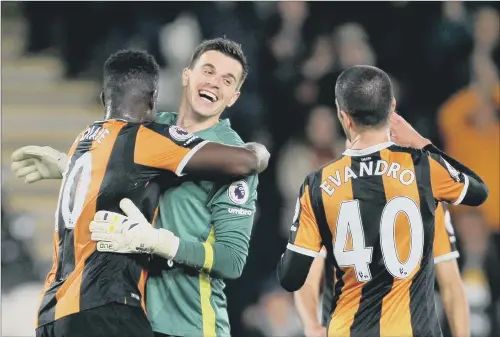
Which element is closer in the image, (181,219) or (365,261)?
(365,261)

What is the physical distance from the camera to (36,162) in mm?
4426

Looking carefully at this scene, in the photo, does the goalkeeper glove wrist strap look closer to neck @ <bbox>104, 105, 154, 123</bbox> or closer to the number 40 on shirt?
neck @ <bbox>104, 105, 154, 123</bbox>

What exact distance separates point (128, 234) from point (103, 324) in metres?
0.39

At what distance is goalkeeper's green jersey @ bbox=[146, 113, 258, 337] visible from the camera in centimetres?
386

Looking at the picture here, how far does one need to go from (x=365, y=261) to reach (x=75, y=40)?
562 centimetres

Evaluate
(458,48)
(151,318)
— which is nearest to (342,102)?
(151,318)

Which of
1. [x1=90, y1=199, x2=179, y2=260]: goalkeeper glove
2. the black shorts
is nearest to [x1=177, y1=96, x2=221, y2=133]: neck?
[x1=90, y1=199, x2=179, y2=260]: goalkeeper glove

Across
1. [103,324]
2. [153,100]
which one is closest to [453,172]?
[153,100]

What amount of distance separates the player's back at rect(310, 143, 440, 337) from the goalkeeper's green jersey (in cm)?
48

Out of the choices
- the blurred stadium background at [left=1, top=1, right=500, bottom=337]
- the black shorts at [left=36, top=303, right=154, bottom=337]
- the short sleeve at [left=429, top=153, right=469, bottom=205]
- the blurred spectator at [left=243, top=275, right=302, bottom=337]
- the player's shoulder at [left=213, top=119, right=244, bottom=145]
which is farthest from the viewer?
the blurred stadium background at [left=1, top=1, right=500, bottom=337]

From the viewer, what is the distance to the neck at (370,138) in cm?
370

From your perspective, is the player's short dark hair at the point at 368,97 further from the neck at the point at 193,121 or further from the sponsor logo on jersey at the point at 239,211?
the neck at the point at 193,121

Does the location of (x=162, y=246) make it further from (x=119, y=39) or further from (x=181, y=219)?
(x=119, y=39)

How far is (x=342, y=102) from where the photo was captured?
3740mm
